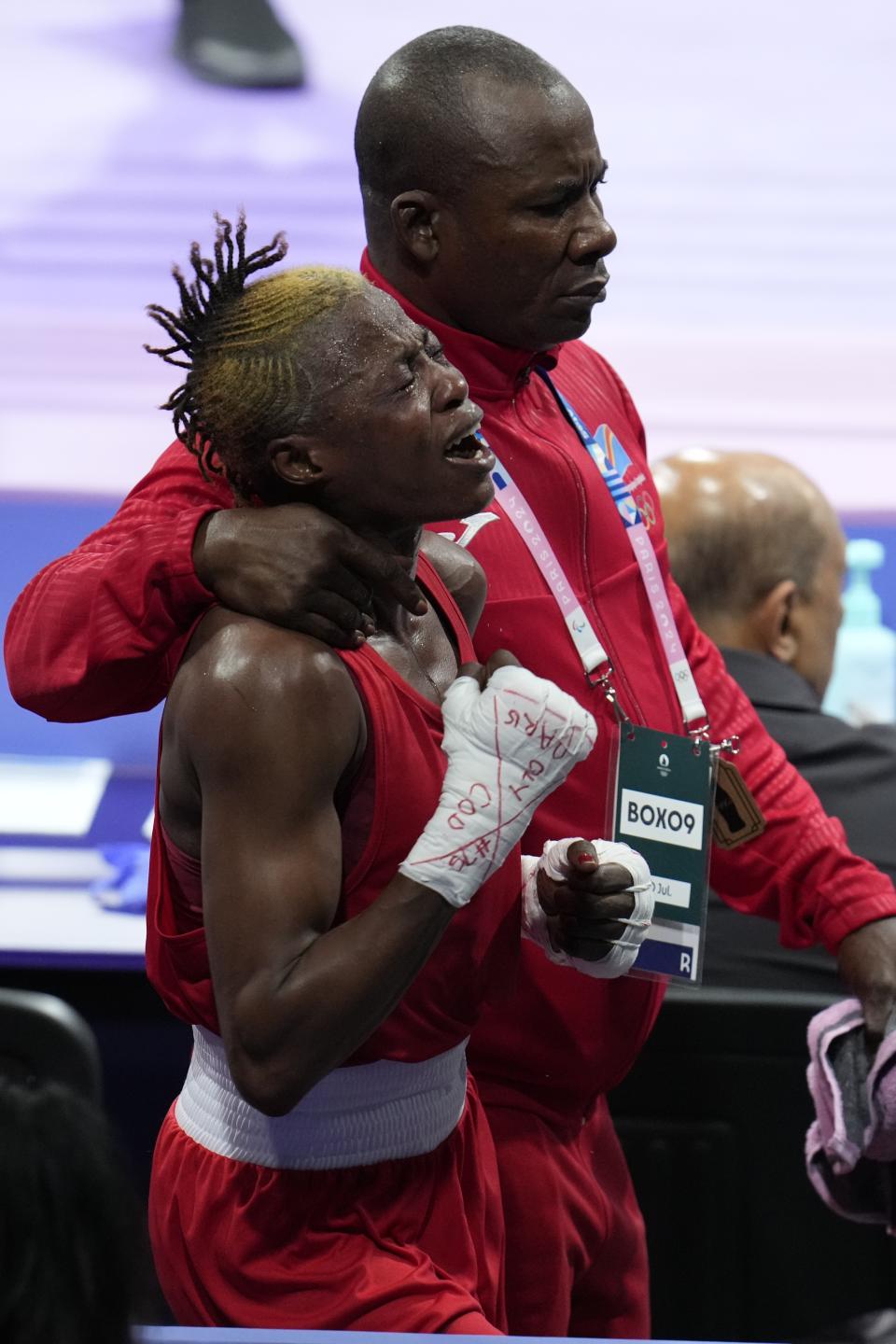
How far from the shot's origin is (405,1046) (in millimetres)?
1511

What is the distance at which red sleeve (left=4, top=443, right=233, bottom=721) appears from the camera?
4.69 feet

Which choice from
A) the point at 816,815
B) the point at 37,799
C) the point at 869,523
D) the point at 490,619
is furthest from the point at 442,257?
the point at 869,523

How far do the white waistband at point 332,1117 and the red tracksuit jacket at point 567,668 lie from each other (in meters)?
0.25

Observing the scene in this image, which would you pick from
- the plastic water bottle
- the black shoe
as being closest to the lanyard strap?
the plastic water bottle

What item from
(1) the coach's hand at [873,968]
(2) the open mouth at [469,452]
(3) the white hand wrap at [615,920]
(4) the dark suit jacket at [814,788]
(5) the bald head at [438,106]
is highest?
(5) the bald head at [438,106]

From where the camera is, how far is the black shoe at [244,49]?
12.5 feet

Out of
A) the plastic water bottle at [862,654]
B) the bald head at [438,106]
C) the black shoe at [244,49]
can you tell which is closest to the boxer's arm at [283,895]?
the bald head at [438,106]

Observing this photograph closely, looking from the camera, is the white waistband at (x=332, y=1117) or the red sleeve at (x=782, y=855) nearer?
the white waistband at (x=332, y=1117)

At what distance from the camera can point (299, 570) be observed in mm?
1390

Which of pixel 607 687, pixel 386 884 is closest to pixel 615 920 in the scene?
pixel 386 884

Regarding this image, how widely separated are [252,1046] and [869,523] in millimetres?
2643

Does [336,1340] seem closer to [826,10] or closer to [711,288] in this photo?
[711,288]

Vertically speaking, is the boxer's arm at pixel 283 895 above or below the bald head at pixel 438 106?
below

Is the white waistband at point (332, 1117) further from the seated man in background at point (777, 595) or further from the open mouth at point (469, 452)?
the seated man in background at point (777, 595)
